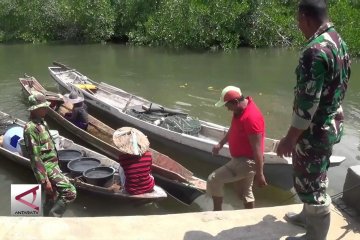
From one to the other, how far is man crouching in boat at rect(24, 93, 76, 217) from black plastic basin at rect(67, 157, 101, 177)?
1.57 metres

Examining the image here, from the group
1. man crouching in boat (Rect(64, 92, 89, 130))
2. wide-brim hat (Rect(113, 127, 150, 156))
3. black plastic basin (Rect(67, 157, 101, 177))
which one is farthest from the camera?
man crouching in boat (Rect(64, 92, 89, 130))

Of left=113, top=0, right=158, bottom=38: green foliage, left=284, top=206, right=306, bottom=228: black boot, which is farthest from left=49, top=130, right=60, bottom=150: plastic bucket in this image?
left=113, top=0, right=158, bottom=38: green foliage

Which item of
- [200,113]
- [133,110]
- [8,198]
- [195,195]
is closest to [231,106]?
[195,195]

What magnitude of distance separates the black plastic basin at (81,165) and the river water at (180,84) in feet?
1.31

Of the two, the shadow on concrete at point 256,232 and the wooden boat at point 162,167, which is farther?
the wooden boat at point 162,167

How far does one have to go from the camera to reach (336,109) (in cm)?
330

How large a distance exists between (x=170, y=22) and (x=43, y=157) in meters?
17.6

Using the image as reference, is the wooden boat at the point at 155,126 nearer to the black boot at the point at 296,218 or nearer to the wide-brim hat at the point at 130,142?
the wide-brim hat at the point at 130,142

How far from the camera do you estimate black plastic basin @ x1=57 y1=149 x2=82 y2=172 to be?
7199mm

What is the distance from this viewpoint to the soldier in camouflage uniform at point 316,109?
9.95ft

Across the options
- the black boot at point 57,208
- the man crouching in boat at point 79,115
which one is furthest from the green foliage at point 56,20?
the black boot at point 57,208

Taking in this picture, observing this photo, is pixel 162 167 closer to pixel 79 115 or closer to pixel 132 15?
pixel 79 115

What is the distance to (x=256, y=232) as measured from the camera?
13.4ft

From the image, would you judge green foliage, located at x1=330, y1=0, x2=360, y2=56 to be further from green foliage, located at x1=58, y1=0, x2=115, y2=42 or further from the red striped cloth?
the red striped cloth
